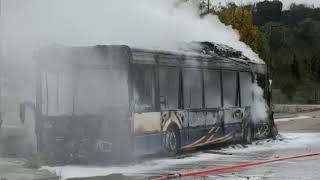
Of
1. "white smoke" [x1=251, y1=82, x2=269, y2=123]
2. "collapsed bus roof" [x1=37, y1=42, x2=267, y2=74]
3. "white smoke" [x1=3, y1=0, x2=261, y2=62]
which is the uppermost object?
"white smoke" [x1=3, y1=0, x2=261, y2=62]

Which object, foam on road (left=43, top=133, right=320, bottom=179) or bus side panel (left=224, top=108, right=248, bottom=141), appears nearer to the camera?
foam on road (left=43, top=133, right=320, bottom=179)

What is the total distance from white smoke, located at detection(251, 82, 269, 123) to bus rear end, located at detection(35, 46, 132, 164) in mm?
7716

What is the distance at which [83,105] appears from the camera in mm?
14844

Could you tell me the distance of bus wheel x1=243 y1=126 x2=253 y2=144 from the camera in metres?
20.6

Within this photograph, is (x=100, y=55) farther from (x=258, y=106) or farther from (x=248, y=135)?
(x=258, y=106)

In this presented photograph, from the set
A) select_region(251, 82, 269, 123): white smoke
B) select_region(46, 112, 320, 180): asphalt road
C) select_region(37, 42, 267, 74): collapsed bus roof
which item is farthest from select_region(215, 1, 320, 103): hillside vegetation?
select_region(37, 42, 267, 74): collapsed bus roof

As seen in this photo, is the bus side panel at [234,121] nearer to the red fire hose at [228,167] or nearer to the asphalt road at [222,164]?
the asphalt road at [222,164]

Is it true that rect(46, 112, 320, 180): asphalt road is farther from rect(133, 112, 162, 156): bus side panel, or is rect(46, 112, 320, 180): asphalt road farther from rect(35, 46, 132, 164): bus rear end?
rect(35, 46, 132, 164): bus rear end

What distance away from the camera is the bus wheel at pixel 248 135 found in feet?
67.5

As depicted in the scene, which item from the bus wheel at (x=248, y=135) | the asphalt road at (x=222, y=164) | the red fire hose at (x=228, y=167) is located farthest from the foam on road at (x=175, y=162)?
the red fire hose at (x=228, y=167)

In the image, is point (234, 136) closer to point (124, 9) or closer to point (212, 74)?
point (212, 74)

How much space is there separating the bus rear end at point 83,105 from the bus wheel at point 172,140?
6.08ft

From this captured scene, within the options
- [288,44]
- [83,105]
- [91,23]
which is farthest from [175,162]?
[288,44]

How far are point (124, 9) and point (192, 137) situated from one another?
12.2 feet
